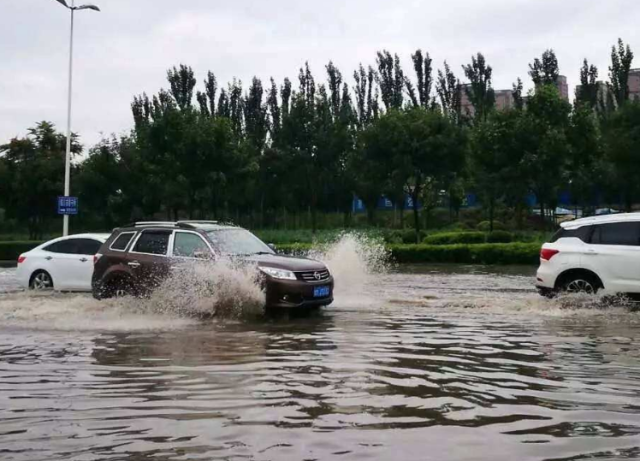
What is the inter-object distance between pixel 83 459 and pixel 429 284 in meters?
15.5

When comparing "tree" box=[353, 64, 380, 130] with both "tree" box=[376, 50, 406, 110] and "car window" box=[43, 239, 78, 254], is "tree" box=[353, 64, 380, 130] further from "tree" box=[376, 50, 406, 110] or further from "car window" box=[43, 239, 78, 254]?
"car window" box=[43, 239, 78, 254]

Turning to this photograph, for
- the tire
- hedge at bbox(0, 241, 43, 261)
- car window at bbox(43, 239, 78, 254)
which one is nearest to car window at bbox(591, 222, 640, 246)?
the tire

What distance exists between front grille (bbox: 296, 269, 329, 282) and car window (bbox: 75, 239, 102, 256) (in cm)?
671

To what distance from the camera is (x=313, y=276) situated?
1236 cm

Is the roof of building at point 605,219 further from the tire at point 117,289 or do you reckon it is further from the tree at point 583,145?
the tree at point 583,145

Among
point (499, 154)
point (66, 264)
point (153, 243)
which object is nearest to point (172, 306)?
point (153, 243)

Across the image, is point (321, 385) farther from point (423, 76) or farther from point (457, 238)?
point (423, 76)

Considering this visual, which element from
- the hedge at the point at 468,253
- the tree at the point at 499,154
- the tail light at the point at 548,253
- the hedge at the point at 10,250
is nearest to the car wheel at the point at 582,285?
the tail light at the point at 548,253

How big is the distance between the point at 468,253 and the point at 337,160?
16.6m

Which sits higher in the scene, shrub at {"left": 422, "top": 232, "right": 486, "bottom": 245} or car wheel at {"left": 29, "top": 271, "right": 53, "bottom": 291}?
shrub at {"left": 422, "top": 232, "right": 486, "bottom": 245}

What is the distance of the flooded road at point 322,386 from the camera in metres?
5.00

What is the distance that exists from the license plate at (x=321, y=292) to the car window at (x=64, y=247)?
24.1 ft

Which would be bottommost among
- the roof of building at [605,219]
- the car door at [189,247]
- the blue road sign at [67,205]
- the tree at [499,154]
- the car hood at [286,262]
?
the car hood at [286,262]

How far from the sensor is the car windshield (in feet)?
42.2
